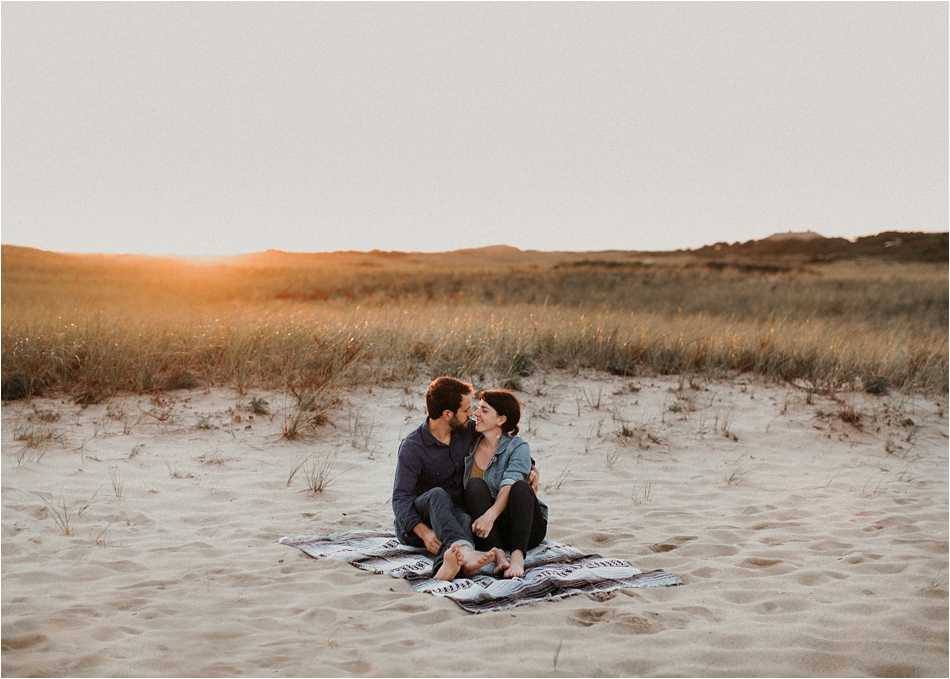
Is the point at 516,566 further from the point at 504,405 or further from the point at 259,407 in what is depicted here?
the point at 259,407

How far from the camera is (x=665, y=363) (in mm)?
11305

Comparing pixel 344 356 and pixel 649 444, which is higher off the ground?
pixel 344 356

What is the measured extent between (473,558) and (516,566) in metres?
0.28

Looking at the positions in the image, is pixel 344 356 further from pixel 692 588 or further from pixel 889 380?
pixel 889 380

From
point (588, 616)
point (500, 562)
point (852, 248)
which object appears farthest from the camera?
point (852, 248)

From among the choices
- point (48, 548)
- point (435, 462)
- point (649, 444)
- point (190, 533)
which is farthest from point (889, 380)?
point (48, 548)

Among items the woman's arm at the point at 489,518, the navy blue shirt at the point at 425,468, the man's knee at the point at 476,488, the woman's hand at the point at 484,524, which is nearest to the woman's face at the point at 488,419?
the navy blue shirt at the point at 425,468

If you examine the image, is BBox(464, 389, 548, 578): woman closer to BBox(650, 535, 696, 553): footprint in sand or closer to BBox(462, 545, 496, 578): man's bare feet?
BBox(462, 545, 496, 578): man's bare feet

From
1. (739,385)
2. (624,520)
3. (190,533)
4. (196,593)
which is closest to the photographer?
(196,593)

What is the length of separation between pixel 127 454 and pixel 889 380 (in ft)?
33.8

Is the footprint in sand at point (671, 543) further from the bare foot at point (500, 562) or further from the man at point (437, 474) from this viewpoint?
the bare foot at point (500, 562)

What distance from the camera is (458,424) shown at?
200 inches

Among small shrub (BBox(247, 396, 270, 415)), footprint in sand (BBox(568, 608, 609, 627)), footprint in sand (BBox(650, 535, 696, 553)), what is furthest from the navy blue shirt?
small shrub (BBox(247, 396, 270, 415))

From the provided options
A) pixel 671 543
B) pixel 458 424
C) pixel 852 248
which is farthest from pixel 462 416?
pixel 852 248
